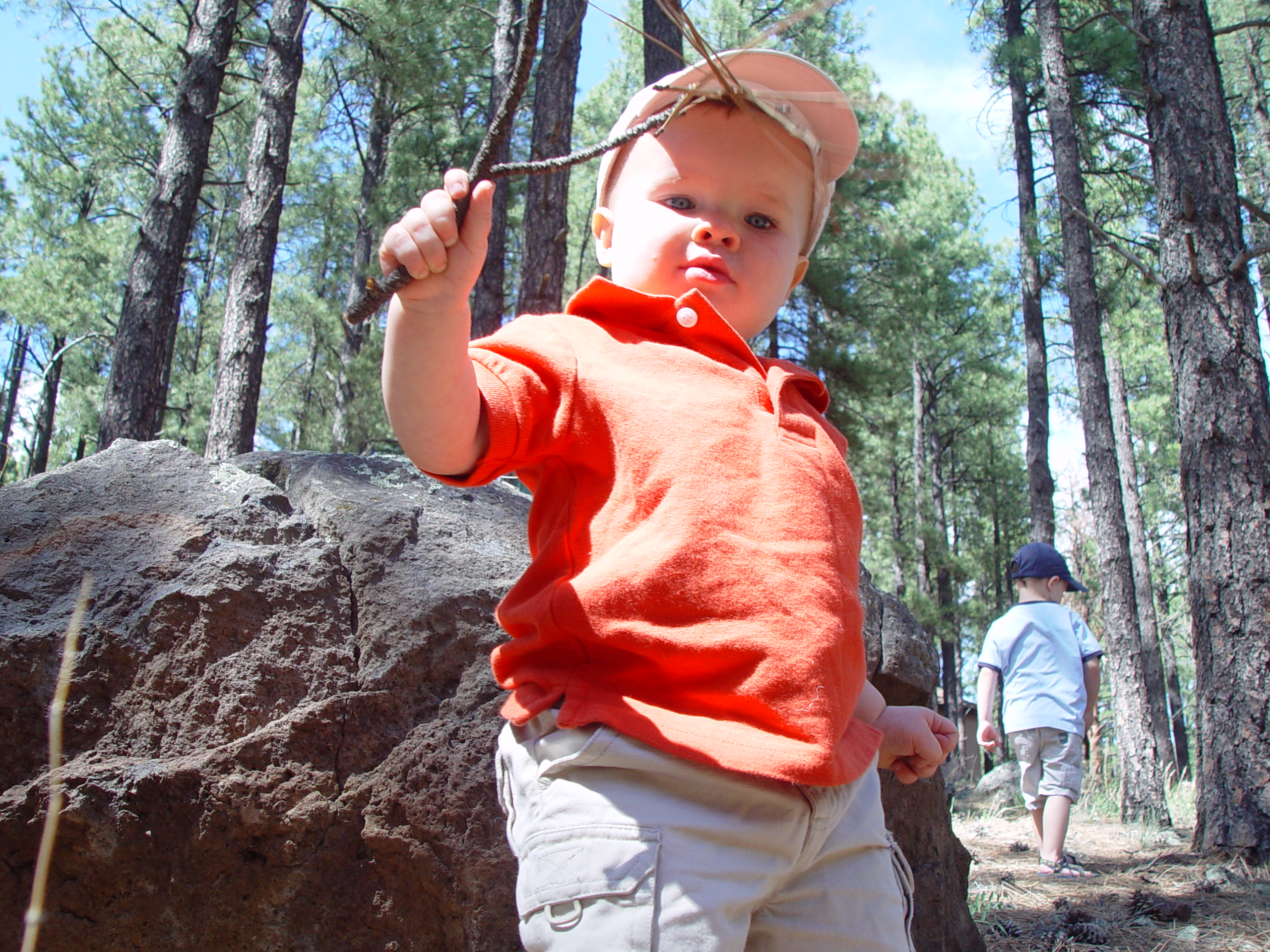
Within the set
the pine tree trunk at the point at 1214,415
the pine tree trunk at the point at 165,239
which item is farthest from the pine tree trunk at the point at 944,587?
the pine tree trunk at the point at 165,239

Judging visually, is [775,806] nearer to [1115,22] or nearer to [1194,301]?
[1194,301]

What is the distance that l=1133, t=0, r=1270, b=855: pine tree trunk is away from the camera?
382cm

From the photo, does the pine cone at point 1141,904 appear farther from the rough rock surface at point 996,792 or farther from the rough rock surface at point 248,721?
the rough rock surface at point 996,792

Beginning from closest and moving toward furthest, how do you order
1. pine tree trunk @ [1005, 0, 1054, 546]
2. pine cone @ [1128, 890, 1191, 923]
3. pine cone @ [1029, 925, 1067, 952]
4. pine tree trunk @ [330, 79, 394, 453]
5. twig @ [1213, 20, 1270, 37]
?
pine cone @ [1029, 925, 1067, 952], pine cone @ [1128, 890, 1191, 923], twig @ [1213, 20, 1270, 37], pine tree trunk @ [1005, 0, 1054, 546], pine tree trunk @ [330, 79, 394, 453]

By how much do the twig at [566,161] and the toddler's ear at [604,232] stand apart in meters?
0.52

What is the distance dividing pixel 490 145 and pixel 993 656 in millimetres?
4562

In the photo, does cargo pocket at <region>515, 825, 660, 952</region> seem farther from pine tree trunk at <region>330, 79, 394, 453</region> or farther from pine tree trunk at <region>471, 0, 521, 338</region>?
pine tree trunk at <region>330, 79, 394, 453</region>

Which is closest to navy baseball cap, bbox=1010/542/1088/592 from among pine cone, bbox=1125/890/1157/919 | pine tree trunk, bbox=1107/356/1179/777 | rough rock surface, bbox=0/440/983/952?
pine cone, bbox=1125/890/1157/919

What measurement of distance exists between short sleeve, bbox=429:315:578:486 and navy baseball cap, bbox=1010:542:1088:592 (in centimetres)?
412

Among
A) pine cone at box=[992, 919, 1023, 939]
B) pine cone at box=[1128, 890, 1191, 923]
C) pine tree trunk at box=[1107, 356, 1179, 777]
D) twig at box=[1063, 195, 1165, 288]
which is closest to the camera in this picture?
pine cone at box=[992, 919, 1023, 939]

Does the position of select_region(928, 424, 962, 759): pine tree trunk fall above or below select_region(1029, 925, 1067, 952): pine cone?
above

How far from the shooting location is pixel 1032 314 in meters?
9.41

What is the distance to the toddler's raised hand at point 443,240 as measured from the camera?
2.73 ft

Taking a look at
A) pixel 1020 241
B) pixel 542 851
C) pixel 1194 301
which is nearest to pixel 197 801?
pixel 542 851
